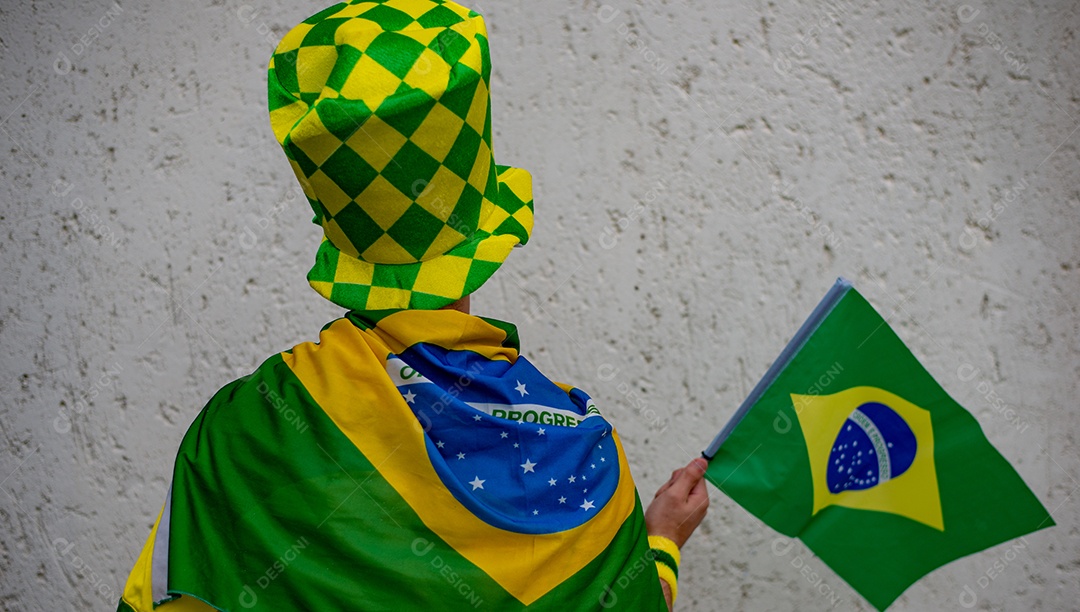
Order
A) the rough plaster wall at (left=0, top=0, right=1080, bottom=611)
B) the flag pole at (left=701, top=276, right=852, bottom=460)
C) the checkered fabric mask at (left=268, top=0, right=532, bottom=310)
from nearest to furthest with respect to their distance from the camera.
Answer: the checkered fabric mask at (left=268, top=0, right=532, bottom=310) → the flag pole at (left=701, top=276, right=852, bottom=460) → the rough plaster wall at (left=0, top=0, right=1080, bottom=611)

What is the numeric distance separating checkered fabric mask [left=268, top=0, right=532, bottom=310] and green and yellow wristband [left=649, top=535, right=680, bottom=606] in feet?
1.30

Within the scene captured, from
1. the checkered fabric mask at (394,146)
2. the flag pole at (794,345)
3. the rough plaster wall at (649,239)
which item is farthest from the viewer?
the rough plaster wall at (649,239)

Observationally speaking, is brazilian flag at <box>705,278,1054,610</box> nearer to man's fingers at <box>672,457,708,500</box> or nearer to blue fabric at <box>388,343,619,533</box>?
man's fingers at <box>672,457,708,500</box>

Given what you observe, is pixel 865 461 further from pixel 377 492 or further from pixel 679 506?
pixel 377 492

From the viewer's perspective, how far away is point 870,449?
1.08m

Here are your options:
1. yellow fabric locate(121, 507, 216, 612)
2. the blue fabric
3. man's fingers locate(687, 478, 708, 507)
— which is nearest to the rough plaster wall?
man's fingers locate(687, 478, 708, 507)

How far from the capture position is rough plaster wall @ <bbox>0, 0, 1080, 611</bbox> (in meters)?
1.49

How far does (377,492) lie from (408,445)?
2.1 inches

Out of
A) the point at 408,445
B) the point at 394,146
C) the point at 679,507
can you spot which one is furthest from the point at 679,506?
the point at 394,146

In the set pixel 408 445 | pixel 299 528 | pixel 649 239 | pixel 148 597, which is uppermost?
pixel 649 239

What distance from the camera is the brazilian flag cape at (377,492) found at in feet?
2.73

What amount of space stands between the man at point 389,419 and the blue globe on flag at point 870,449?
1.09 feet

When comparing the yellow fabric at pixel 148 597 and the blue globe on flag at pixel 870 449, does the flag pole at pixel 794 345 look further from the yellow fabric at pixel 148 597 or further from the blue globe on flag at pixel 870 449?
the yellow fabric at pixel 148 597

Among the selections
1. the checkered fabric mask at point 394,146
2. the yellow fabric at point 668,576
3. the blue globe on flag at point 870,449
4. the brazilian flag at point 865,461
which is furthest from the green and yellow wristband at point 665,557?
the checkered fabric mask at point 394,146
